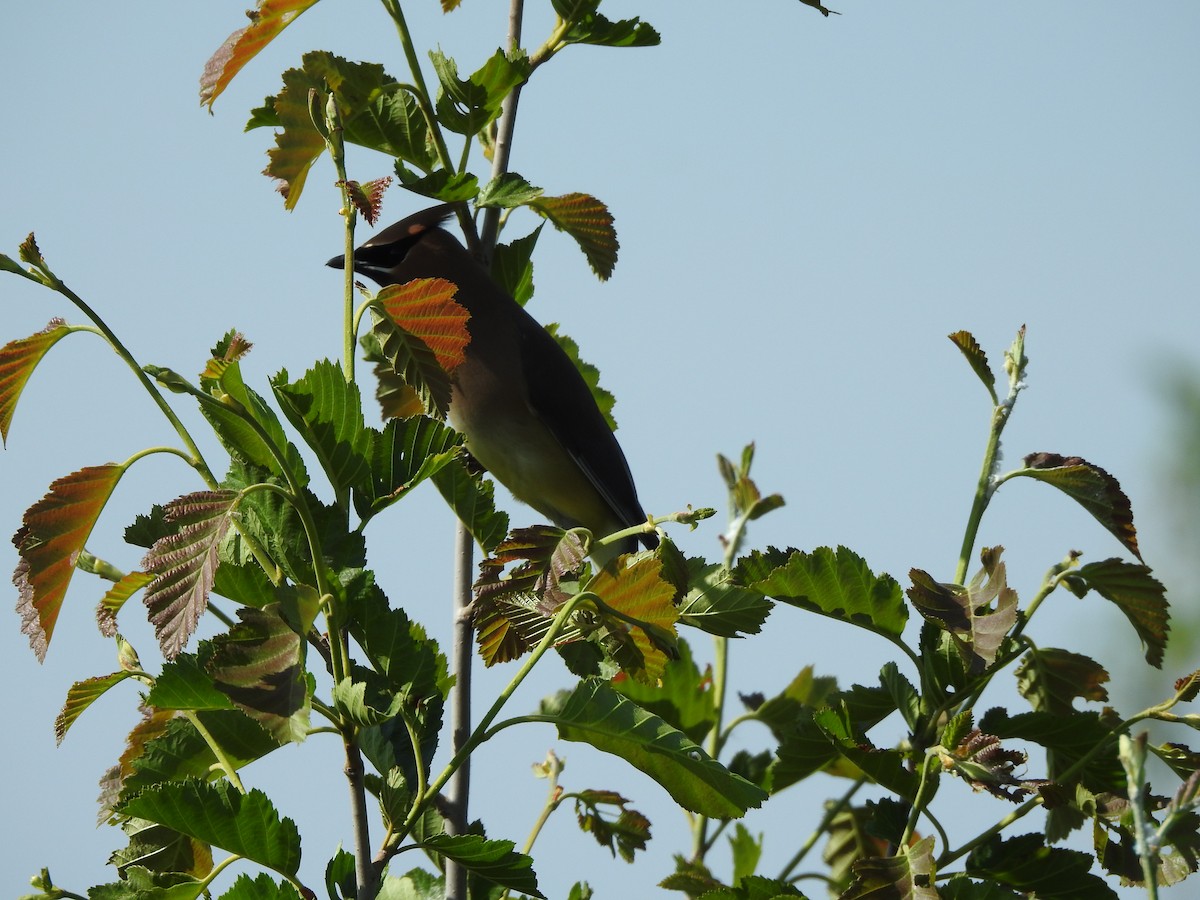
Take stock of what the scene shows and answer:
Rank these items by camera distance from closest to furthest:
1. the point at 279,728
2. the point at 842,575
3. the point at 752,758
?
1. the point at 279,728
2. the point at 842,575
3. the point at 752,758

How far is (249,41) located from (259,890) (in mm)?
1218

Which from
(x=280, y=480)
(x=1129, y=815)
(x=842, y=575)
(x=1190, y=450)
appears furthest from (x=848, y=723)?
(x=1190, y=450)

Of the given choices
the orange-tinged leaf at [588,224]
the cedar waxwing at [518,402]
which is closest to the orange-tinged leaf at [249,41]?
the orange-tinged leaf at [588,224]

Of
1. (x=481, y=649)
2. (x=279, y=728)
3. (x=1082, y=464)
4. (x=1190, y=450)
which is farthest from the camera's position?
(x=1190, y=450)

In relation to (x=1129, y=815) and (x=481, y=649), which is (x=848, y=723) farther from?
(x=481, y=649)

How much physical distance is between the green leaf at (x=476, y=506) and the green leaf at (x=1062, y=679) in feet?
2.59

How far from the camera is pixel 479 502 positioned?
6.89 feet

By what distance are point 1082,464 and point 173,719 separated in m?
1.33

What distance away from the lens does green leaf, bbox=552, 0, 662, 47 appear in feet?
7.23

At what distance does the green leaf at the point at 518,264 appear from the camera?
8.03ft

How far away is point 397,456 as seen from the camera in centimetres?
167

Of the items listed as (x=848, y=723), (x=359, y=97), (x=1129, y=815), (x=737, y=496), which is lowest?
(x=1129, y=815)

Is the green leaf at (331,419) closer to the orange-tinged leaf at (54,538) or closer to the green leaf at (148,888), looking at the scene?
the orange-tinged leaf at (54,538)

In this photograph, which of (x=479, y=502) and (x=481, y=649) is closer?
(x=481, y=649)
